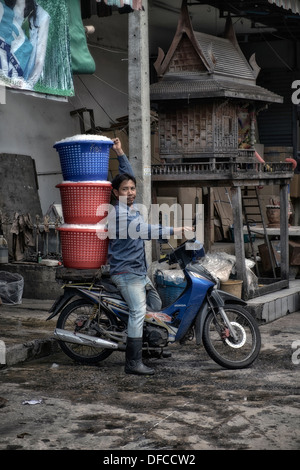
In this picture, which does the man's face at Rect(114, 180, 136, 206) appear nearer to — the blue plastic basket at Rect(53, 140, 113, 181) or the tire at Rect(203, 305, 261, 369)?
the blue plastic basket at Rect(53, 140, 113, 181)

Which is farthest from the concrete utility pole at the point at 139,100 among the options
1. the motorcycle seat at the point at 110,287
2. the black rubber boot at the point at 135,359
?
the black rubber boot at the point at 135,359

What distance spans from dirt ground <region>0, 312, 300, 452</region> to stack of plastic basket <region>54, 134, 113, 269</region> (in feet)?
3.97

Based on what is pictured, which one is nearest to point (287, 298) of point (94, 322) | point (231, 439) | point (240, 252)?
point (240, 252)

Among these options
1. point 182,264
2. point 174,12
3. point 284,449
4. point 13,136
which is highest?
point 174,12

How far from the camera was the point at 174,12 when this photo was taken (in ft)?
52.7

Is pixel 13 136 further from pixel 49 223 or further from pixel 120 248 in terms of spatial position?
pixel 120 248

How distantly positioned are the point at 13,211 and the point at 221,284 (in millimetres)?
4250

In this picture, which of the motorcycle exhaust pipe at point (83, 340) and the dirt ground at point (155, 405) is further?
the motorcycle exhaust pipe at point (83, 340)

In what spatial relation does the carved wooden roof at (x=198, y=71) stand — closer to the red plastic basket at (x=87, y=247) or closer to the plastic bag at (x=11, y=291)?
the red plastic basket at (x=87, y=247)

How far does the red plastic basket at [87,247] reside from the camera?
27.0 ft

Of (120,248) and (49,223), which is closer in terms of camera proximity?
(120,248)

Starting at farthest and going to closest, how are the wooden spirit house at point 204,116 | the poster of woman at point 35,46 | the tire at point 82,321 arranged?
the wooden spirit house at point 204,116 < the poster of woman at point 35,46 < the tire at point 82,321

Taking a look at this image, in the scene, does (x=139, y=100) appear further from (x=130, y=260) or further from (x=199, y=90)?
(x=130, y=260)

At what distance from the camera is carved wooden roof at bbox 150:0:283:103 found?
10602mm
